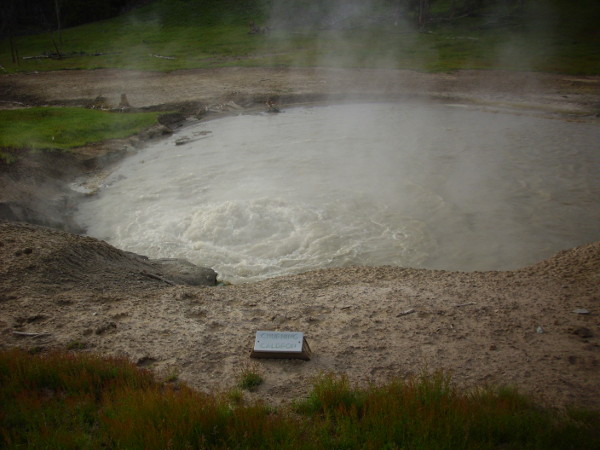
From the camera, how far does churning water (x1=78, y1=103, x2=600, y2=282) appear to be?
10.6m

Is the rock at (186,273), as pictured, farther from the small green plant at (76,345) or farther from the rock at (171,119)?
the rock at (171,119)

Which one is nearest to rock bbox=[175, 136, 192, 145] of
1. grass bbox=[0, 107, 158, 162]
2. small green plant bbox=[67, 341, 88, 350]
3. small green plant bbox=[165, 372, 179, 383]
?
grass bbox=[0, 107, 158, 162]

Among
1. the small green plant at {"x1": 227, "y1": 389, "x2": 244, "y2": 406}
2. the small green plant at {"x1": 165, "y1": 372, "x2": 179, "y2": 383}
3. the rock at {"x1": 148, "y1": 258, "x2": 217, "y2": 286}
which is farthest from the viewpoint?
the rock at {"x1": 148, "y1": 258, "x2": 217, "y2": 286}

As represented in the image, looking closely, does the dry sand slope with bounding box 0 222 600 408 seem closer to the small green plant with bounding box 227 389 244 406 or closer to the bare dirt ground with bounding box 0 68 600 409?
the bare dirt ground with bounding box 0 68 600 409

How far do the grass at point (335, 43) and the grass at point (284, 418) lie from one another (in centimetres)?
3075

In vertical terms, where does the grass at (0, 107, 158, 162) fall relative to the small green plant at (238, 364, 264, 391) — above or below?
above

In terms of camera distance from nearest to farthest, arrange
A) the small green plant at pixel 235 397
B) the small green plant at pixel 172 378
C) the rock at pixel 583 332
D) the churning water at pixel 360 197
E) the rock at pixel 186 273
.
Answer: the small green plant at pixel 235 397 < the small green plant at pixel 172 378 < the rock at pixel 583 332 < the rock at pixel 186 273 < the churning water at pixel 360 197

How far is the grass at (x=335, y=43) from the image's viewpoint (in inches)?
1375

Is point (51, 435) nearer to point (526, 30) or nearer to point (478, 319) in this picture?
point (478, 319)

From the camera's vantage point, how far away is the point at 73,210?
13.6 meters

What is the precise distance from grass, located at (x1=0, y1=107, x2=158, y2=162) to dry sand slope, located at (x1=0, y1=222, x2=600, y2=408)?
27.6ft

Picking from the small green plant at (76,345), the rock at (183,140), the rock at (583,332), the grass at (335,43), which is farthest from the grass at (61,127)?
the rock at (583,332)

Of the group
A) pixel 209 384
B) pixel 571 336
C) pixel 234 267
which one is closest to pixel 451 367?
pixel 571 336

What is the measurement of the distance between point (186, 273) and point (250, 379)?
14.5 ft
